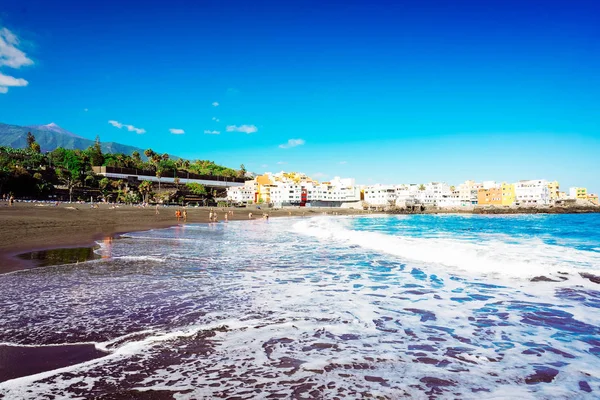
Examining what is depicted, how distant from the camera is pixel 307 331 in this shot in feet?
18.5

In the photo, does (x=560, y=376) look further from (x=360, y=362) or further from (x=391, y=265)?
(x=391, y=265)

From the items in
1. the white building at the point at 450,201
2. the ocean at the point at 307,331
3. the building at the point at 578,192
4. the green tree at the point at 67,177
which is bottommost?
the ocean at the point at 307,331

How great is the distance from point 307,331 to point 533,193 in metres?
148

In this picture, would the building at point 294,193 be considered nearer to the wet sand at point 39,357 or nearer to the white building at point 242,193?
the white building at point 242,193

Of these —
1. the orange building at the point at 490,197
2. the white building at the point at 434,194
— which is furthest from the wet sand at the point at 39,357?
the orange building at the point at 490,197

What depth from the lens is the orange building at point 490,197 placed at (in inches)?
5290

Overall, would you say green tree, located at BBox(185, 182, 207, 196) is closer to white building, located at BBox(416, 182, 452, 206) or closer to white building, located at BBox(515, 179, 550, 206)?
white building, located at BBox(416, 182, 452, 206)

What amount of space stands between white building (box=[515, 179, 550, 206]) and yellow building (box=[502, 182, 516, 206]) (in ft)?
4.13

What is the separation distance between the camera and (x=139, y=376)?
394cm

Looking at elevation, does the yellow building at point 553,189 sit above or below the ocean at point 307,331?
above

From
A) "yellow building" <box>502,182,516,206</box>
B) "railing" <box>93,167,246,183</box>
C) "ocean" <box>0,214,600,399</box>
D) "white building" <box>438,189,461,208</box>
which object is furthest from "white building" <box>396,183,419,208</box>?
"ocean" <box>0,214,600,399</box>

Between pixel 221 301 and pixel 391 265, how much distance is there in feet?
23.2

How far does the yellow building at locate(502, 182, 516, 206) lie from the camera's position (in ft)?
432

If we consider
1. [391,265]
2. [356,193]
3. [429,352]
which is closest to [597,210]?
[356,193]
